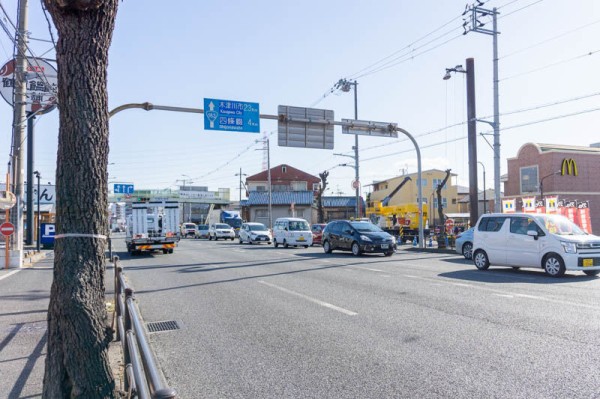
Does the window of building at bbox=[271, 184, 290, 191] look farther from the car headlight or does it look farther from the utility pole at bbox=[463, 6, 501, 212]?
the car headlight

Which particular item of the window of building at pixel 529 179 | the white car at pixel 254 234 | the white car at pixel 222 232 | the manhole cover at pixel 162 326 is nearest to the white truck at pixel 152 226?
the white car at pixel 254 234

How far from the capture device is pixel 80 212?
3.79m

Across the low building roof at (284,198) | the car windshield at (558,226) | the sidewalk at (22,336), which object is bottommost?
the sidewalk at (22,336)

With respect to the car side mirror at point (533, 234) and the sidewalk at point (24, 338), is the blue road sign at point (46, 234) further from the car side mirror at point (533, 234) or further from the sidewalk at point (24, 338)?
the car side mirror at point (533, 234)

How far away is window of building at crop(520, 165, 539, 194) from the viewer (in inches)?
1670

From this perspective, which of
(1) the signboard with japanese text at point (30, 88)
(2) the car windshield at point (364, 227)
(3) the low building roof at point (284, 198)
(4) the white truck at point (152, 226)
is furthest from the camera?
(3) the low building roof at point (284, 198)

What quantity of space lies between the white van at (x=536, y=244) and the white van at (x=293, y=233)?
48.7ft

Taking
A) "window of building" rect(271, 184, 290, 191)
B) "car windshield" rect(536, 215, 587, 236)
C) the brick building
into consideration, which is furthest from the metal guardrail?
"window of building" rect(271, 184, 290, 191)

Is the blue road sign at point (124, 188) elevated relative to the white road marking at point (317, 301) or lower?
elevated

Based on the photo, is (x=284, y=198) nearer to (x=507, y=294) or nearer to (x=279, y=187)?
(x=279, y=187)

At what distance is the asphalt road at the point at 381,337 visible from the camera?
4.59 m

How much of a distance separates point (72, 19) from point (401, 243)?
3232 centimetres

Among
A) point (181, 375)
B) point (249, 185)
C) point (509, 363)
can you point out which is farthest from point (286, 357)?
point (249, 185)

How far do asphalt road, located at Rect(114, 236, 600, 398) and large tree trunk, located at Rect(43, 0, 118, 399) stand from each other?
1313mm
